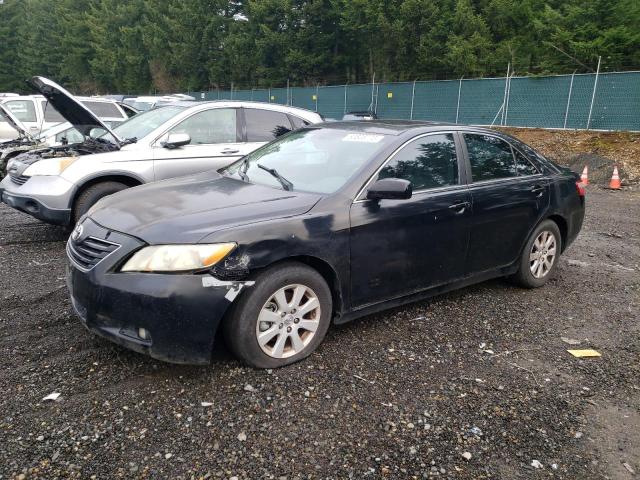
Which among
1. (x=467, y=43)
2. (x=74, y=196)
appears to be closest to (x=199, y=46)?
(x=467, y=43)

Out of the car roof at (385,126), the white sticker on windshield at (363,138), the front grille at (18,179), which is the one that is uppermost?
the car roof at (385,126)

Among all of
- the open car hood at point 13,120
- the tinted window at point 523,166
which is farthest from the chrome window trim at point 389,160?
the open car hood at point 13,120

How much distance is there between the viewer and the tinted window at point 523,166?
4.81 m

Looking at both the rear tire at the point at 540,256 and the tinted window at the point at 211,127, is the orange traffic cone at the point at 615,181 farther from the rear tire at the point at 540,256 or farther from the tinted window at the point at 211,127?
the tinted window at the point at 211,127

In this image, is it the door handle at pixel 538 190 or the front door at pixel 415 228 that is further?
the door handle at pixel 538 190

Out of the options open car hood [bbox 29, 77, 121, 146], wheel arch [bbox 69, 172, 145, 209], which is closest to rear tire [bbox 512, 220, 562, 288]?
wheel arch [bbox 69, 172, 145, 209]

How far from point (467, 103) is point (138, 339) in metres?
21.1

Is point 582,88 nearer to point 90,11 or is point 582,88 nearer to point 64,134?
point 64,134

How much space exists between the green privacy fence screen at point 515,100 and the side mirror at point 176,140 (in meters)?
15.2

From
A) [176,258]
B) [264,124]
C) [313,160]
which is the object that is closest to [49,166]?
[264,124]

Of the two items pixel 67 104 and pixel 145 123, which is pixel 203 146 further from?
pixel 67 104

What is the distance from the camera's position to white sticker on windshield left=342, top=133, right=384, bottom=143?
157 inches

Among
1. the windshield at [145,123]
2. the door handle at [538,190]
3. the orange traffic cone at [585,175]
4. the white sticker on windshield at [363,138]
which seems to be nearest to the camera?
the white sticker on windshield at [363,138]

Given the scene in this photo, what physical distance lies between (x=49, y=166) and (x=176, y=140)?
4.75ft
